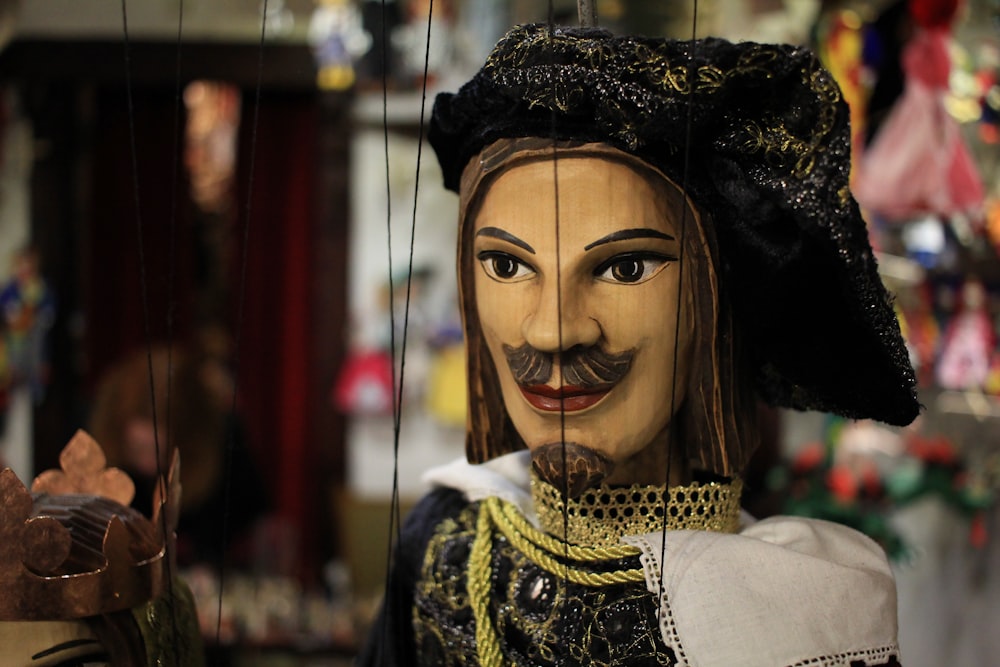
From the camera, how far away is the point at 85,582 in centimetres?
84

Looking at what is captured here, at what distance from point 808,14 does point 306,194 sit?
1.74 meters

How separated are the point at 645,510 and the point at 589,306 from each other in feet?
0.64

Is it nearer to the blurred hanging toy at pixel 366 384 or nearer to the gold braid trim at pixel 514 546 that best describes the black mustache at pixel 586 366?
the gold braid trim at pixel 514 546

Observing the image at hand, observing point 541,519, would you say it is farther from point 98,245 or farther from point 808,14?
point 98,245

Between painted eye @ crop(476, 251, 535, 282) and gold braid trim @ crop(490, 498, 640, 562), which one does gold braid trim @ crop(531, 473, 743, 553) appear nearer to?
gold braid trim @ crop(490, 498, 640, 562)

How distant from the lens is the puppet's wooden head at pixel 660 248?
32.9 inches

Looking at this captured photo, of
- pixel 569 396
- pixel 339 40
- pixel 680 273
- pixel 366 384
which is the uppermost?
pixel 339 40

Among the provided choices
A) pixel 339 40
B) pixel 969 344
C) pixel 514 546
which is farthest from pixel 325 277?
pixel 514 546

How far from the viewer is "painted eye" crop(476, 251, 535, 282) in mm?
918

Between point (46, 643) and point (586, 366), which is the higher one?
point (586, 366)

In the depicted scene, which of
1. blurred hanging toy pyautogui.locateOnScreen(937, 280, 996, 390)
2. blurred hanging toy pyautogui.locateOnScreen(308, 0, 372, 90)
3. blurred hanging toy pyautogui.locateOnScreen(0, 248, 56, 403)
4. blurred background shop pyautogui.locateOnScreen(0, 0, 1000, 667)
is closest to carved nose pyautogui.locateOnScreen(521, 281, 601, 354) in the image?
blurred background shop pyautogui.locateOnScreen(0, 0, 1000, 667)

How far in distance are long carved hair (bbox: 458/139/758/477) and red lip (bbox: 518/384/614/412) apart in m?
0.08

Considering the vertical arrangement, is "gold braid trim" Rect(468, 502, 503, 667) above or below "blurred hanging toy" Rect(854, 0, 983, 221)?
below

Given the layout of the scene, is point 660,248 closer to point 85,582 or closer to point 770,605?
point 770,605
